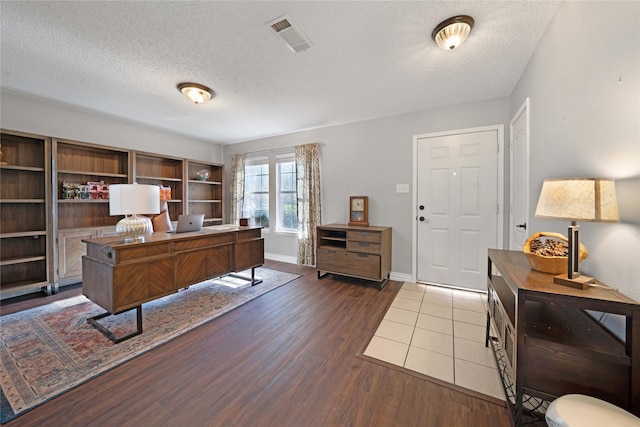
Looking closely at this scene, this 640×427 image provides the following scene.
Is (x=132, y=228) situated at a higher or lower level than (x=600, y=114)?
lower

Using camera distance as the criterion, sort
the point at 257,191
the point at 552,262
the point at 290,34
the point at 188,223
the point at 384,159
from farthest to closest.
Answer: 1. the point at 257,191
2. the point at 384,159
3. the point at 188,223
4. the point at 290,34
5. the point at 552,262

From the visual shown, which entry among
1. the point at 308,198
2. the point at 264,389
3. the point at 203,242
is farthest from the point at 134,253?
the point at 308,198

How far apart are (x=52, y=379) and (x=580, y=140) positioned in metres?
3.62

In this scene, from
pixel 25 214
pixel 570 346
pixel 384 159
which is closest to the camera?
pixel 570 346

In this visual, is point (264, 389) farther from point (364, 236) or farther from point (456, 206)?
point (456, 206)

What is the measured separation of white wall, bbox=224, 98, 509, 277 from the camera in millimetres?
3174

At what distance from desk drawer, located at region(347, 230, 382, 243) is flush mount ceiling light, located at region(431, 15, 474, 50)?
209 cm

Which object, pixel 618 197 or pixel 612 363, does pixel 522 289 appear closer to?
pixel 612 363

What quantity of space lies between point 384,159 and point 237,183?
3111 mm

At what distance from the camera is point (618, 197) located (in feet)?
3.59

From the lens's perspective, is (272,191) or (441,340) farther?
(272,191)

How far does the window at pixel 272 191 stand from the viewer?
4.70 metres

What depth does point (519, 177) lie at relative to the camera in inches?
99.2

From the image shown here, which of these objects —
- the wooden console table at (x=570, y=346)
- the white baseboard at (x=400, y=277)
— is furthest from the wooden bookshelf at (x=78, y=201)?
the wooden console table at (x=570, y=346)
